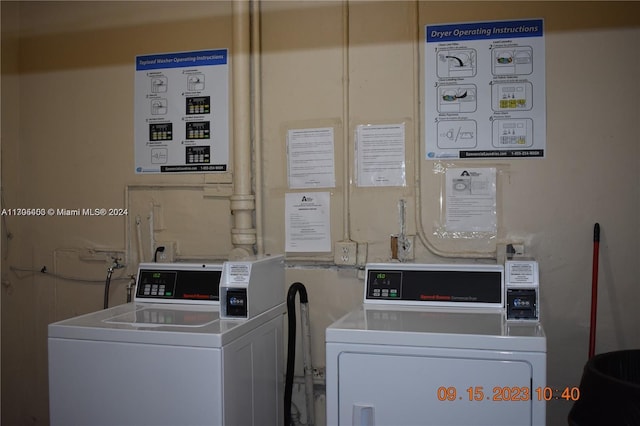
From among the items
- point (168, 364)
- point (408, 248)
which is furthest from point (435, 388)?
point (408, 248)

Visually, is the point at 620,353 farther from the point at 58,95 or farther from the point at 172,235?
the point at 58,95

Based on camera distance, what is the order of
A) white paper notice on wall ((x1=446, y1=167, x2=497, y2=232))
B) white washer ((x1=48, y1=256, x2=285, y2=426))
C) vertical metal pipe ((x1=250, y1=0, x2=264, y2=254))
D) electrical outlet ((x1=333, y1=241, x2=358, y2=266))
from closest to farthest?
white washer ((x1=48, y1=256, x2=285, y2=426))
white paper notice on wall ((x1=446, y1=167, x2=497, y2=232))
electrical outlet ((x1=333, y1=241, x2=358, y2=266))
vertical metal pipe ((x1=250, y1=0, x2=264, y2=254))

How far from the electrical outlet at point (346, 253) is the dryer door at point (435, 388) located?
936mm

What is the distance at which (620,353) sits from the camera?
2166mm

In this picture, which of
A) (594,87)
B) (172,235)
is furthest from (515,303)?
(172,235)

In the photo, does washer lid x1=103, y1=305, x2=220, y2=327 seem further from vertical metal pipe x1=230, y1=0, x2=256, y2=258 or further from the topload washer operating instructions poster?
the topload washer operating instructions poster

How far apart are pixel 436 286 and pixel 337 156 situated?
0.87 m

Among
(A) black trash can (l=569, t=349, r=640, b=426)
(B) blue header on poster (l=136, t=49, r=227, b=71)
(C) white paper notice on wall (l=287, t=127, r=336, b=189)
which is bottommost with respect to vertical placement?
(A) black trash can (l=569, t=349, r=640, b=426)

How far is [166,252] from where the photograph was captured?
9.55ft

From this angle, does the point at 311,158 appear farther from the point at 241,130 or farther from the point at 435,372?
the point at 435,372

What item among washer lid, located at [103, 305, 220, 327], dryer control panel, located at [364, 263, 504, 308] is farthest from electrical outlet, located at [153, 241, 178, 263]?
dryer control panel, located at [364, 263, 504, 308]

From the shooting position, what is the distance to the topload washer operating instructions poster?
2.86 metres

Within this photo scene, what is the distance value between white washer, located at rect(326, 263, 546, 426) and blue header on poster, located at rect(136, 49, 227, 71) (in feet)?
5.51

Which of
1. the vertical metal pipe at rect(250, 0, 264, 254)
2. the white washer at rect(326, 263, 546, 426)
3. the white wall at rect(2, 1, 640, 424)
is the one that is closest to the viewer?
the white washer at rect(326, 263, 546, 426)
